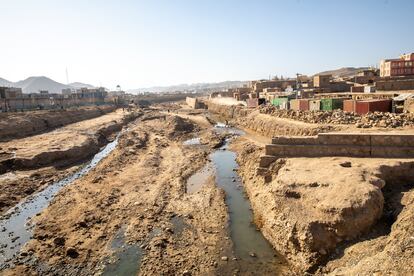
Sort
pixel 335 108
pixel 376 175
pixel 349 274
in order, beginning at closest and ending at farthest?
1. pixel 349 274
2. pixel 376 175
3. pixel 335 108

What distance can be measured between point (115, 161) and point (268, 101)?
110 ft

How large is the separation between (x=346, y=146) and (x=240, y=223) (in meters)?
7.23

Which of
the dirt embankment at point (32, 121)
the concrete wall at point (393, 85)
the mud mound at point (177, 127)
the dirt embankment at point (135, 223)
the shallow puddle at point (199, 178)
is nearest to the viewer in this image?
the dirt embankment at point (135, 223)

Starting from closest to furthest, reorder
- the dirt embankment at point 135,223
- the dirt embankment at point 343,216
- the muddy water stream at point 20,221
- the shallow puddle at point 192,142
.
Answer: the dirt embankment at point 343,216 → the dirt embankment at point 135,223 → the muddy water stream at point 20,221 → the shallow puddle at point 192,142

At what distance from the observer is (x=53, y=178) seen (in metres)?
24.9

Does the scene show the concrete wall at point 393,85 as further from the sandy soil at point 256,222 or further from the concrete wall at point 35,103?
the concrete wall at point 35,103

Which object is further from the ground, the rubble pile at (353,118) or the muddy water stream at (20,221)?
the rubble pile at (353,118)

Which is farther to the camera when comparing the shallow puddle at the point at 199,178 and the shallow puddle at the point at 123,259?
the shallow puddle at the point at 199,178

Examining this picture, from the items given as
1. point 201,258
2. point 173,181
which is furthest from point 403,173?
point 173,181

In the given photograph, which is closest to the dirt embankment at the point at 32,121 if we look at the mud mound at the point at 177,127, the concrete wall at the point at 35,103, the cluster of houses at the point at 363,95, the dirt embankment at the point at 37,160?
the dirt embankment at the point at 37,160

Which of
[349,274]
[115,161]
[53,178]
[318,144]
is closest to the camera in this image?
[349,274]

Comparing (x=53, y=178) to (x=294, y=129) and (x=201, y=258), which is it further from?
(x=294, y=129)

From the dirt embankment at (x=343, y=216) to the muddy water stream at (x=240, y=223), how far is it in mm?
563

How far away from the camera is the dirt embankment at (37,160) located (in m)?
22.4
